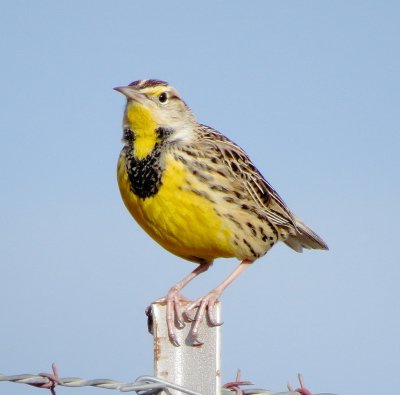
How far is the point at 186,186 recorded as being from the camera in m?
5.89

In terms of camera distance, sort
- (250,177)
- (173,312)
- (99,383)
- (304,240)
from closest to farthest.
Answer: (99,383) → (173,312) → (250,177) → (304,240)

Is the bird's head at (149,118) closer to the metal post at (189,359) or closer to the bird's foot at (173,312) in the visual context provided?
the bird's foot at (173,312)

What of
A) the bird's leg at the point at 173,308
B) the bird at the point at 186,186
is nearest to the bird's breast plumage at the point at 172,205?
the bird at the point at 186,186

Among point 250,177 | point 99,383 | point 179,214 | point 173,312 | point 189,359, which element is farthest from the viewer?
point 250,177

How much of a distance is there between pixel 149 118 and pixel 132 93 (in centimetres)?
19

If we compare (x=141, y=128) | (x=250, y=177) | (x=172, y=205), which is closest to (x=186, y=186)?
(x=172, y=205)

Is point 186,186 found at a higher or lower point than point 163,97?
lower

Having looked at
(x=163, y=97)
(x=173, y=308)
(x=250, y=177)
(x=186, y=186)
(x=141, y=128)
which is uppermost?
(x=163, y=97)

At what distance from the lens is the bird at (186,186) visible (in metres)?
Result: 5.86

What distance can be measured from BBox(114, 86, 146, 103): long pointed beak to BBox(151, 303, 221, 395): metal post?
78.5 inches

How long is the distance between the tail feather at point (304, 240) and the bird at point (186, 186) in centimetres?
58

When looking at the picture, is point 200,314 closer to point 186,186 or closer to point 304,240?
point 186,186

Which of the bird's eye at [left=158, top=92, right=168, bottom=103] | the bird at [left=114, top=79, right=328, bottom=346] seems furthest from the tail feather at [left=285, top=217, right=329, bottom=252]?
the bird's eye at [left=158, top=92, right=168, bottom=103]

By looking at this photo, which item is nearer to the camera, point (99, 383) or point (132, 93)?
point (99, 383)
